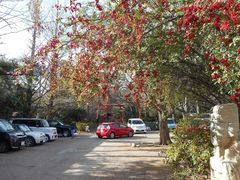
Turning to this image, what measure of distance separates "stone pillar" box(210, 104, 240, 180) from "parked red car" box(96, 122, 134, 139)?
22798mm

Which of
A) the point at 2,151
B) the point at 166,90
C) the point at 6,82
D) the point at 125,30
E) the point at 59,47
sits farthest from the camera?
the point at 6,82

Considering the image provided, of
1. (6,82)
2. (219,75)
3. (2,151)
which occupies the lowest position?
(2,151)

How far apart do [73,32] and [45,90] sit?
24213mm

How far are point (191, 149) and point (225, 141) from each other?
2.06 meters

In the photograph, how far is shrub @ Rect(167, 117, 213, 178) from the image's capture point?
806cm

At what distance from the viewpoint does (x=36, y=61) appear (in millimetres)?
7316

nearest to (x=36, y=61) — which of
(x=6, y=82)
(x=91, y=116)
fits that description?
(x=6, y=82)

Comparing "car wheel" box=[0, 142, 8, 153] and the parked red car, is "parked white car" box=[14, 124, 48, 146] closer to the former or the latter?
"car wheel" box=[0, 142, 8, 153]

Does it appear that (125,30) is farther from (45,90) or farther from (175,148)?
(45,90)

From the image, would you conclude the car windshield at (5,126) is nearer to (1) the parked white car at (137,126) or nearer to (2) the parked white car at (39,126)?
(2) the parked white car at (39,126)

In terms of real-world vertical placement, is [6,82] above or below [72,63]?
above

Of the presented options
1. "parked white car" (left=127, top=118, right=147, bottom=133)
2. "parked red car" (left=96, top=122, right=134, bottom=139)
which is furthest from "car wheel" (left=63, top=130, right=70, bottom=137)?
"parked white car" (left=127, top=118, right=147, bottom=133)

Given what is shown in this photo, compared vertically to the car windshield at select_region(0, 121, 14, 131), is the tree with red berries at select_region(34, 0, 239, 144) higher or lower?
higher

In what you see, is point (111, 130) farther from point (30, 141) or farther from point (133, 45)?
point (133, 45)
